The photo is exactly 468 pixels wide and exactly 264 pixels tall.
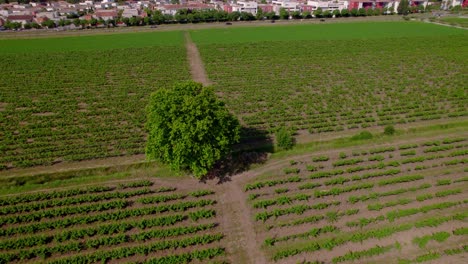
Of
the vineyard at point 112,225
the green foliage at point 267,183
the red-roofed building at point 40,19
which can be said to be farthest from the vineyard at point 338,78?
the red-roofed building at point 40,19

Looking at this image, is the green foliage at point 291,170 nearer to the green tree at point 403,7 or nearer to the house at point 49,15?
the house at point 49,15

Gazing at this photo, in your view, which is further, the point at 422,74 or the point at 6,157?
the point at 422,74

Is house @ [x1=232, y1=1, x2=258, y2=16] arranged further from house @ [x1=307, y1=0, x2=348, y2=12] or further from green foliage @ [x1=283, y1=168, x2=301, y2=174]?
green foliage @ [x1=283, y1=168, x2=301, y2=174]

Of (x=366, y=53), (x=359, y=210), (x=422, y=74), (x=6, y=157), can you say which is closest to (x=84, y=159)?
(x=6, y=157)

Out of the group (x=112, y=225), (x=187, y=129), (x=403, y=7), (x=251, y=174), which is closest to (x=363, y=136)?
(x=251, y=174)

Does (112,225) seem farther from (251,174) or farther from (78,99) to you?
(78,99)

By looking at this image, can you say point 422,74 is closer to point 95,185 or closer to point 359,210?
point 359,210

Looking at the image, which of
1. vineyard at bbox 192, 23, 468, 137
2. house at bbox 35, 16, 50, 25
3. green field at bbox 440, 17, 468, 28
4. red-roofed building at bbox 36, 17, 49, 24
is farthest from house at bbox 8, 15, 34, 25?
green field at bbox 440, 17, 468, 28
